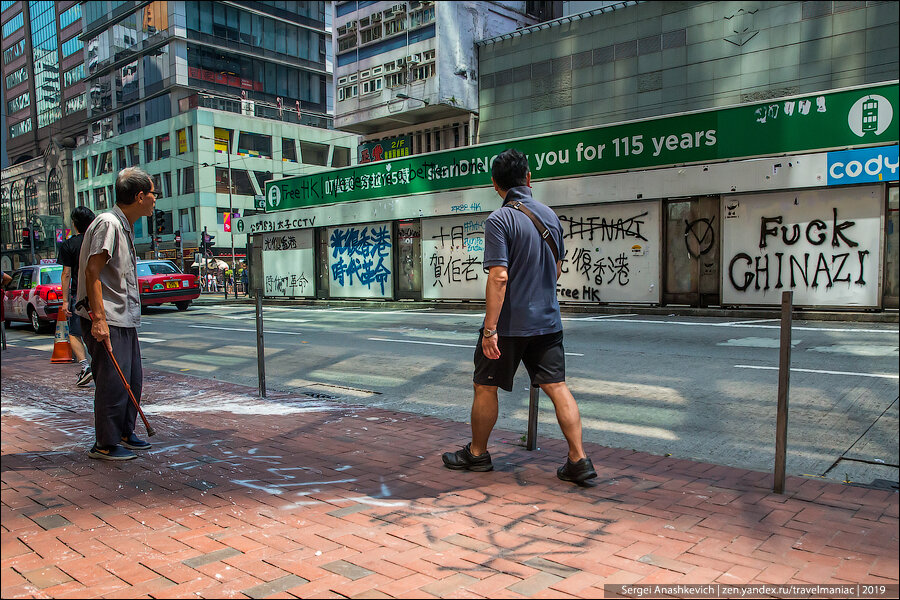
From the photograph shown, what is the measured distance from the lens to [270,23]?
57500 mm

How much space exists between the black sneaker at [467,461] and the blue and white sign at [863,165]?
1380cm

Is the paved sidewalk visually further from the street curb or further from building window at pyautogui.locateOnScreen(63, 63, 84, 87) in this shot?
the street curb

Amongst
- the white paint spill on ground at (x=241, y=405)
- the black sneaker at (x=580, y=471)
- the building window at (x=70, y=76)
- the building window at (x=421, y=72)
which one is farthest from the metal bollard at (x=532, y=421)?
the building window at (x=421, y=72)

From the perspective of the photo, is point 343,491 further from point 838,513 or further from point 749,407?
point 749,407

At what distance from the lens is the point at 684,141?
16.4 meters

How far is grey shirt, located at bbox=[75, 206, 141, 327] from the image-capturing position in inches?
162

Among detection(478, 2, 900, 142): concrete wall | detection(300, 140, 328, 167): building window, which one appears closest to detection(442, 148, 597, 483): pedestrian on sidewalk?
detection(478, 2, 900, 142): concrete wall

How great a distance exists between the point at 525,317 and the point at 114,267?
2731 millimetres

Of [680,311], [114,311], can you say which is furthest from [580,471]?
[680,311]

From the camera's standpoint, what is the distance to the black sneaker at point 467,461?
155 inches

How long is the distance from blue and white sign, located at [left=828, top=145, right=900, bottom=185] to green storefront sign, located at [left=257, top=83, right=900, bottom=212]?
22 centimetres

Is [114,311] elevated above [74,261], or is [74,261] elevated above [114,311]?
[74,261]

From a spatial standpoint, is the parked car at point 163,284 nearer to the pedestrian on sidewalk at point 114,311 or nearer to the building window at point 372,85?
the pedestrian on sidewalk at point 114,311

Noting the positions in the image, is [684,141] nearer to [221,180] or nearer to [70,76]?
[70,76]
